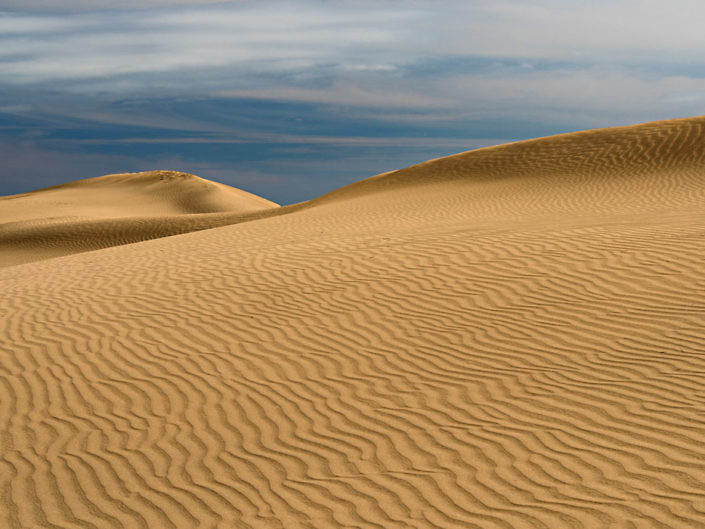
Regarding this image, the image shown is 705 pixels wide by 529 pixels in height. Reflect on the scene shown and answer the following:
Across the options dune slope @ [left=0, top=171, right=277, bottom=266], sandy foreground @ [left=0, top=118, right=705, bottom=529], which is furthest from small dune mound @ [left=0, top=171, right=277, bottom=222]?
sandy foreground @ [left=0, top=118, right=705, bottom=529]

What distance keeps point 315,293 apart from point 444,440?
14.1 ft

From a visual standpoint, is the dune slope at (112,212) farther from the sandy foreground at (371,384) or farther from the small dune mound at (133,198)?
the sandy foreground at (371,384)

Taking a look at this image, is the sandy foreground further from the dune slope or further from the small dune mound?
the small dune mound

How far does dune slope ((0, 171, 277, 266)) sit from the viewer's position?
31406mm

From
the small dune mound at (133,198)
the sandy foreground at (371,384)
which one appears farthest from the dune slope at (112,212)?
the sandy foreground at (371,384)

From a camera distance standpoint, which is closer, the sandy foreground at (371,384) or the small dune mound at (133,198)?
the sandy foreground at (371,384)

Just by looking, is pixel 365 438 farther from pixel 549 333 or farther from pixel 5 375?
pixel 5 375

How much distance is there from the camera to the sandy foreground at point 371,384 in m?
4.88

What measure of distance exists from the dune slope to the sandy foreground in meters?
19.5

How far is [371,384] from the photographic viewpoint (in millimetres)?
6754

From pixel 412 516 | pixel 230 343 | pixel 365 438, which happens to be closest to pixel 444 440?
pixel 365 438

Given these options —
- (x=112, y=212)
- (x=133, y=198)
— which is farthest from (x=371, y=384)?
(x=133, y=198)

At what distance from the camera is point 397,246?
11914 mm

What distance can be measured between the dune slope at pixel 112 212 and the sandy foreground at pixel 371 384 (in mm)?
19511
